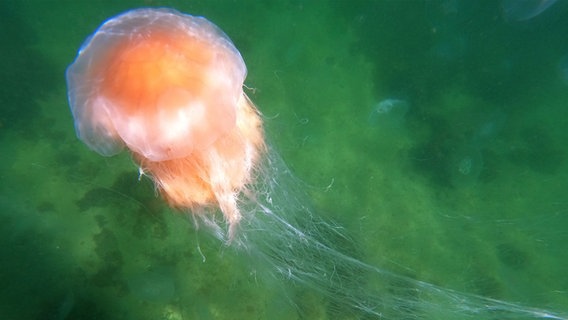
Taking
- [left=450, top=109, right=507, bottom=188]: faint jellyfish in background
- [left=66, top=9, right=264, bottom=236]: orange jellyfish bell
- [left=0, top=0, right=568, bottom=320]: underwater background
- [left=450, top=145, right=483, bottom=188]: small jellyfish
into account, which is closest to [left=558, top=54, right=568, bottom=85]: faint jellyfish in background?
[left=0, top=0, right=568, bottom=320]: underwater background

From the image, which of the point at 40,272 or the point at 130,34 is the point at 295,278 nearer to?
the point at 40,272

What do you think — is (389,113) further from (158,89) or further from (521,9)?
(521,9)

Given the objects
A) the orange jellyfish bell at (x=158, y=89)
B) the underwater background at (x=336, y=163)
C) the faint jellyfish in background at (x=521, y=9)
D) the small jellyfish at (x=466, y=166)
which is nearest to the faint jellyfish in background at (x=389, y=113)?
the underwater background at (x=336, y=163)

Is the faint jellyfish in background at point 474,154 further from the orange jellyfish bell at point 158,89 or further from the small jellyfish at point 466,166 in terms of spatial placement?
the orange jellyfish bell at point 158,89

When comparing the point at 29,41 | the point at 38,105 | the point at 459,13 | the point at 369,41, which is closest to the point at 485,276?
the point at 369,41

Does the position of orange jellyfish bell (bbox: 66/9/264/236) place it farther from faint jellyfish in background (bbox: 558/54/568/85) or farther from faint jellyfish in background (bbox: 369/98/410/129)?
faint jellyfish in background (bbox: 558/54/568/85)

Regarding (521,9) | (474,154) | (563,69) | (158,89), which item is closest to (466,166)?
(474,154)
